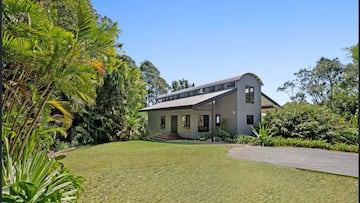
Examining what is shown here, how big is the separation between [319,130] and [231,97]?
5909mm

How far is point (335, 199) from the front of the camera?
459 centimetres

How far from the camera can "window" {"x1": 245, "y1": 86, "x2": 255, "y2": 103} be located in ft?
61.2

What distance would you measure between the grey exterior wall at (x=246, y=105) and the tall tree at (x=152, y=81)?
56.2ft

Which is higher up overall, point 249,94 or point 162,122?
point 249,94

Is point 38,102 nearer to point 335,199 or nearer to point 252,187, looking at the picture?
point 252,187

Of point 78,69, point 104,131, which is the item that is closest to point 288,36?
point 78,69

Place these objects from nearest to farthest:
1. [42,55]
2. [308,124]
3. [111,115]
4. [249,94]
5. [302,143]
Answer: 1. [42,55]
2. [302,143]
3. [308,124]
4. [111,115]
5. [249,94]

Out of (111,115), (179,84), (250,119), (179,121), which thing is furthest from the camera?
(179,84)

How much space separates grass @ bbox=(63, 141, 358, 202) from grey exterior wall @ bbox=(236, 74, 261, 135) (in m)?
9.85

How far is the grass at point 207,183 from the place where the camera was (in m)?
4.71

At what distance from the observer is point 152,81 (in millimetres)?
34844

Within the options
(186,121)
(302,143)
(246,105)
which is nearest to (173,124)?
(186,121)

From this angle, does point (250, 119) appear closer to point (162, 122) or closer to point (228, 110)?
point (228, 110)

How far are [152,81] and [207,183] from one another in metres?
29.7
